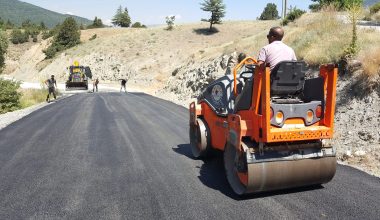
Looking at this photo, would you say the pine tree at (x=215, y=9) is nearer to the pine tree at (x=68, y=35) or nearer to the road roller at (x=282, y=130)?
the pine tree at (x=68, y=35)

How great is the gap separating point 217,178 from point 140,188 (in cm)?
139

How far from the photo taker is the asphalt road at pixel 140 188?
16.7 ft

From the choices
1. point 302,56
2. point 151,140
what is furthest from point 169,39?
point 151,140

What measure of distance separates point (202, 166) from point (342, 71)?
6.79m

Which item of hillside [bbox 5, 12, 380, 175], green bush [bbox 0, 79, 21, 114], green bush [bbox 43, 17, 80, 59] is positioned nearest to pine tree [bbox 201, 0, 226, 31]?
hillside [bbox 5, 12, 380, 175]

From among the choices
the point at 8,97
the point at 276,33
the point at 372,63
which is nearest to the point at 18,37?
the point at 8,97

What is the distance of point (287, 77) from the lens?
533cm

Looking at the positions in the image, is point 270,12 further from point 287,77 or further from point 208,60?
point 287,77

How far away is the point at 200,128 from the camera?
7379 mm

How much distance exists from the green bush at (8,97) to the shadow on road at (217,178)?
16.1 m

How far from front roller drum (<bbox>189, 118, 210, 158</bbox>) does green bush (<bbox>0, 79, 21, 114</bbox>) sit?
54.5 feet

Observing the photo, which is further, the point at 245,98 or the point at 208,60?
the point at 208,60

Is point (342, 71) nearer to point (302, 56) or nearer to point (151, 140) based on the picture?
point (302, 56)

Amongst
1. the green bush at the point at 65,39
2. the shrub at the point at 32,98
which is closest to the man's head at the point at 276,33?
the shrub at the point at 32,98
